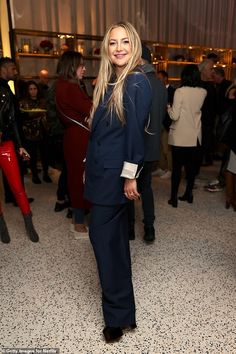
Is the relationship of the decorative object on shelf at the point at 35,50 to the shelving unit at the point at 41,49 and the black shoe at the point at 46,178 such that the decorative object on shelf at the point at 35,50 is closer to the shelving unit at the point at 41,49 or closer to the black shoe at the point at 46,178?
the shelving unit at the point at 41,49

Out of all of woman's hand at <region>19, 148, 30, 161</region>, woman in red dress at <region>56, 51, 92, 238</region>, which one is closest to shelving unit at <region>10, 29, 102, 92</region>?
woman's hand at <region>19, 148, 30, 161</region>

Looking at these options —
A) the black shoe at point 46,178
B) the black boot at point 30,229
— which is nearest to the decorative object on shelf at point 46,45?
the black shoe at point 46,178

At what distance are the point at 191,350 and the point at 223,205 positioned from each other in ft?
7.04

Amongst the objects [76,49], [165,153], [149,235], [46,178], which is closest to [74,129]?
[149,235]

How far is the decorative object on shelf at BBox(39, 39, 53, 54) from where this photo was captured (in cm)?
555

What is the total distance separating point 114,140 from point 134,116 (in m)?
0.13

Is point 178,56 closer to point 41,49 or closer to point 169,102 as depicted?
point 41,49

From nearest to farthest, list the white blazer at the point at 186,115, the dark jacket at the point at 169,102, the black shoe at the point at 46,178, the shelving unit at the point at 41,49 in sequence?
the white blazer at the point at 186,115
the dark jacket at the point at 169,102
the black shoe at the point at 46,178
the shelving unit at the point at 41,49

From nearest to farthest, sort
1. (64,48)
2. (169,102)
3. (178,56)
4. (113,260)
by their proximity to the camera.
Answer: (113,260), (169,102), (64,48), (178,56)

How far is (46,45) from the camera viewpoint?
219 inches

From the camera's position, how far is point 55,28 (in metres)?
5.96

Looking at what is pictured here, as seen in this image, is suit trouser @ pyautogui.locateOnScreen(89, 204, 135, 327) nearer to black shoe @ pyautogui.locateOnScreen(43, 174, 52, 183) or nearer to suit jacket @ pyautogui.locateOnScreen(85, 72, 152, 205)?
suit jacket @ pyautogui.locateOnScreen(85, 72, 152, 205)

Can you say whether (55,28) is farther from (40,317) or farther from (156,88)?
(40,317)

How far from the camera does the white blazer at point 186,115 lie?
3.19 metres
